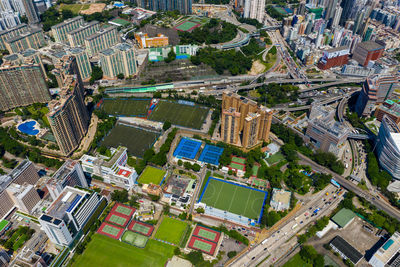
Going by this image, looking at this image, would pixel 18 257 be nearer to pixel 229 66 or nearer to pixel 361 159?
pixel 361 159

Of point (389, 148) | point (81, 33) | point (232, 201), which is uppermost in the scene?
point (81, 33)

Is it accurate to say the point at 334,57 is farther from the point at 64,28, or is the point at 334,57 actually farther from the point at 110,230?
the point at 64,28

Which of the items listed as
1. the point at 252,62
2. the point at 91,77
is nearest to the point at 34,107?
the point at 91,77

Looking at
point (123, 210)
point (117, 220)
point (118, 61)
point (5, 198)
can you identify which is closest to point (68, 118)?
point (5, 198)

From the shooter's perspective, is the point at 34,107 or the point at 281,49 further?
the point at 281,49

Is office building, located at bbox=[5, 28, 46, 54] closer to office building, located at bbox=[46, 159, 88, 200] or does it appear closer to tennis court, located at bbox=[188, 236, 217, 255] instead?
office building, located at bbox=[46, 159, 88, 200]

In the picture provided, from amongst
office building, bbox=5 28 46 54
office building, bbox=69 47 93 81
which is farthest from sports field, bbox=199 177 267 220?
office building, bbox=5 28 46 54
